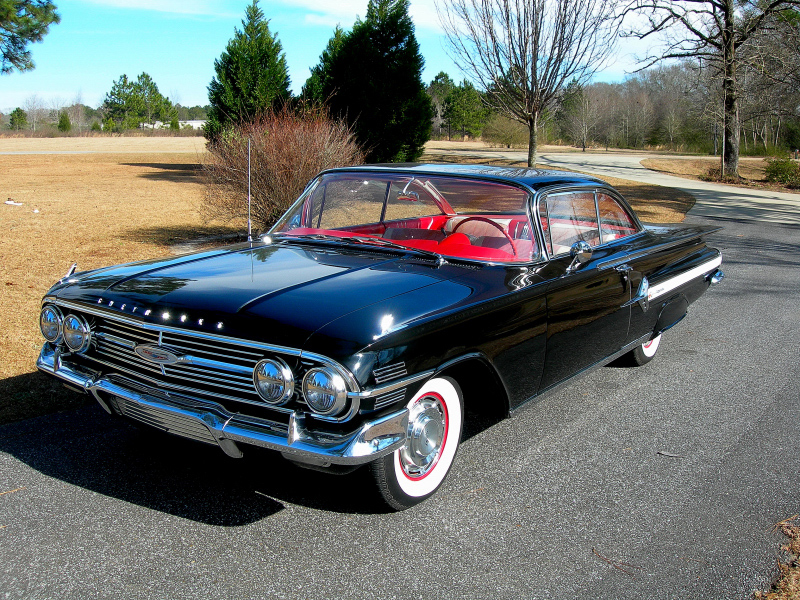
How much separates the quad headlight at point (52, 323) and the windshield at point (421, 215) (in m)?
1.43

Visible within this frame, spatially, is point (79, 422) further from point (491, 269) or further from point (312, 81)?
point (312, 81)

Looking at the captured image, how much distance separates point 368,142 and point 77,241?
37.8ft

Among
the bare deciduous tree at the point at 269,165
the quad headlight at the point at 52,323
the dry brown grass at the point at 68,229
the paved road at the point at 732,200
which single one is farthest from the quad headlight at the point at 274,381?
the paved road at the point at 732,200

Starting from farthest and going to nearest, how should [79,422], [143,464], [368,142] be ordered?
1. [368,142]
2. [79,422]
3. [143,464]

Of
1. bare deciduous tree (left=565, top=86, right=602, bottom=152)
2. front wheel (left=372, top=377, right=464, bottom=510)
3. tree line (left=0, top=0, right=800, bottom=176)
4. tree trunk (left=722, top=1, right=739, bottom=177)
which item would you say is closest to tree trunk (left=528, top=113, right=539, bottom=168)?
tree line (left=0, top=0, right=800, bottom=176)

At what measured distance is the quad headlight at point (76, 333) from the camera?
3.15 meters

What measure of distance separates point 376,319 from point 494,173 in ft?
5.79

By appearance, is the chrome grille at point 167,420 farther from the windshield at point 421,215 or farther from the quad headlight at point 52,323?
the windshield at point 421,215

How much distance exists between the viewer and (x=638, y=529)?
2893mm

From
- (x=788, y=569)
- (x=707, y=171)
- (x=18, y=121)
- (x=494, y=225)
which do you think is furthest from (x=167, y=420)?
(x=18, y=121)

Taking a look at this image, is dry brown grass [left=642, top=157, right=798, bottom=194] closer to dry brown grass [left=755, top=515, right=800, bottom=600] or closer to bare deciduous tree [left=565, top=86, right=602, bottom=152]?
bare deciduous tree [left=565, top=86, right=602, bottom=152]

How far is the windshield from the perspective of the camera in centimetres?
377

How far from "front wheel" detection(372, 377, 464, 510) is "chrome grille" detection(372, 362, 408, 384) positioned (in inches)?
7.0

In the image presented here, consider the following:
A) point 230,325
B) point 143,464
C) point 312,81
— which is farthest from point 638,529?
point 312,81
